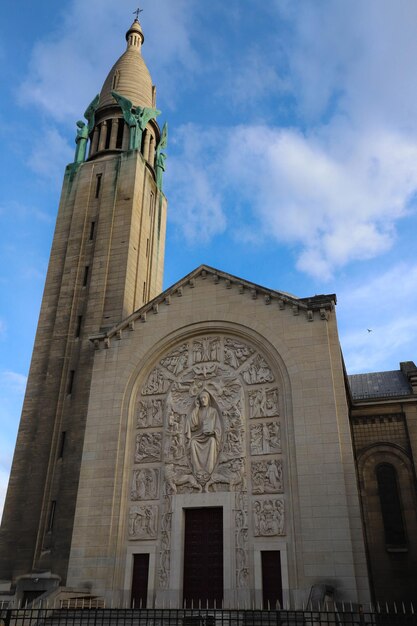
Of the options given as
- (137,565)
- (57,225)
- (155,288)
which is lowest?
(137,565)

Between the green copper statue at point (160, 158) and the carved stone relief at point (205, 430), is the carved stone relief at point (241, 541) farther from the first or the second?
the green copper statue at point (160, 158)


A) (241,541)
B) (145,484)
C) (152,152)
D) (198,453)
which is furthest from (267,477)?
→ (152,152)

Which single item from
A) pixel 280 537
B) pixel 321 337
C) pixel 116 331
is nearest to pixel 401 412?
pixel 321 337

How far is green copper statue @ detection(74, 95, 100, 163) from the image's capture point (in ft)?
101

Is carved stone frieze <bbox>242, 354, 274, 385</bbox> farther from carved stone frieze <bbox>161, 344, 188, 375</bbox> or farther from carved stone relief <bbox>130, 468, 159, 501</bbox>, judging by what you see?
carved stone relief <bbox>130, 468, 159, 501</bbox>

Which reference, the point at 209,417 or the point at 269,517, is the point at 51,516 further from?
the point at 269,517

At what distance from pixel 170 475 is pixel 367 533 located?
9.03 m

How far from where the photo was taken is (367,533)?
22453mm

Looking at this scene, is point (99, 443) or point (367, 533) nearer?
point (99, 443)

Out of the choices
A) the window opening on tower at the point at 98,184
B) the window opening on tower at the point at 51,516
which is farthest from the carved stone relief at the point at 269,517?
the window opening on tower at the point at 98,184

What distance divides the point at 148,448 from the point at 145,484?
1.30 metres

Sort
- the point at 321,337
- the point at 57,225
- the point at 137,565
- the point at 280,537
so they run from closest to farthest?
the point at 280,537
the point at 137,565
the point at 321,337
the point at 57,225

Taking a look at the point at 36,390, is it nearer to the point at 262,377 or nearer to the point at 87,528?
the point at 87,528

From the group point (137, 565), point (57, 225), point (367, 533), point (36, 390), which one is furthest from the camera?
point (57, 225)
